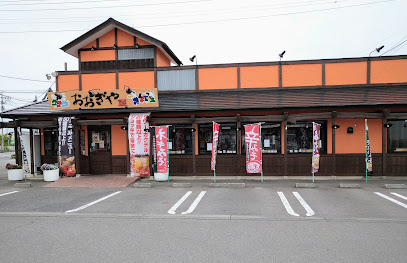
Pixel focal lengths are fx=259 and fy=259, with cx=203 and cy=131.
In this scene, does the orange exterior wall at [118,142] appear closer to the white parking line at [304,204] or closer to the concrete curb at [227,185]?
the concrete curb at [227,185]

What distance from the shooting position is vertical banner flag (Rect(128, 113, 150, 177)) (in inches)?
454

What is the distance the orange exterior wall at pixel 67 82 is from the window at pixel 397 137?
14809 mm

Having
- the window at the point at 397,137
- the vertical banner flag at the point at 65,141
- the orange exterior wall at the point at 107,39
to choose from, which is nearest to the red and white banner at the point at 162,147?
the vertical banner flag at the point at 65,141

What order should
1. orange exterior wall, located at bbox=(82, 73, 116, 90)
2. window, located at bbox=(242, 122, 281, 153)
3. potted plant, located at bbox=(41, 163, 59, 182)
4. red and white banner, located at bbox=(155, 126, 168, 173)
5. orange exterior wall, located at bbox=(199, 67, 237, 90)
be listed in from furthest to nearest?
orange exterior wall, located at bbox=(82, 73, 116, 90) → orange exterior wall, located at bbox=(199, 67, 237, 90) → potted plant, located at bbox=(41, 163, 59, 182) → window, located at bbox=(242, 122, 281, 153) → red and white banner, located at bbox=(155, 126, 168, 173)

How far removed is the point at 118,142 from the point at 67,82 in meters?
4.14

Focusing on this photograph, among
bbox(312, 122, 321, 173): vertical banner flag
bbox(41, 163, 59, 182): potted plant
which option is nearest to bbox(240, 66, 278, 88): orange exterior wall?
bbox(312, 122, 321, 173): vertical banner flag

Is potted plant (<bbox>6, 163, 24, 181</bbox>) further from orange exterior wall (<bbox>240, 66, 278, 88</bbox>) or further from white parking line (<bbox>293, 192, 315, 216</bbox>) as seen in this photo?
white parking line (<bbox>293, 192, 315, 216</bbox>)

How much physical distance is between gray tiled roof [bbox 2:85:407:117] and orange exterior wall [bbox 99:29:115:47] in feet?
13.0

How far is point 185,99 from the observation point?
12203 mm

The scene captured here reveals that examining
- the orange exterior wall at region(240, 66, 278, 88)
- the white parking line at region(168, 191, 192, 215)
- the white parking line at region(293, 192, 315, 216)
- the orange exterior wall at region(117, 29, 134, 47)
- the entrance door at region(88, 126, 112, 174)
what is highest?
the orange exterior wall at region(117, 29, 134, 47)

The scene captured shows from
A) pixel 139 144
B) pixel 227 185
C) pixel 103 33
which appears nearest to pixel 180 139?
pixel 139 144

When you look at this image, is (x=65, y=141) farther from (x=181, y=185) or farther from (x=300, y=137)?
(x=300, y=137)

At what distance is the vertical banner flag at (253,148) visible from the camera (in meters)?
10.7

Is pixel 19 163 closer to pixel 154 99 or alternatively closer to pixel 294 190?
pixel 154 99
